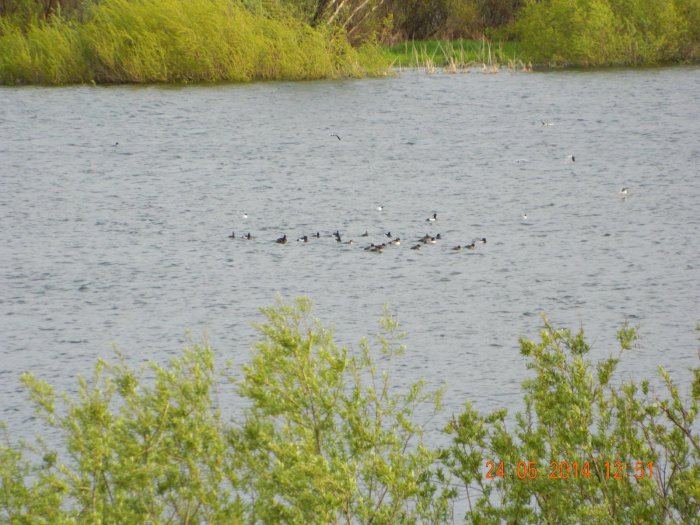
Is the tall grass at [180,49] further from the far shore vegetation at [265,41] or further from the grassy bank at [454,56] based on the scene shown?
the grassy bank at [454,56]

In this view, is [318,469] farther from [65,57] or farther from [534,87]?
[65,57]

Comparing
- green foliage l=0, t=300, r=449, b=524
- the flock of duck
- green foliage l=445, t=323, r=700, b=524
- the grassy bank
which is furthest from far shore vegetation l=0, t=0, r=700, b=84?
green foliage l=0, t=300, r=449, b=524

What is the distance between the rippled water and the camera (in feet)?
34.1

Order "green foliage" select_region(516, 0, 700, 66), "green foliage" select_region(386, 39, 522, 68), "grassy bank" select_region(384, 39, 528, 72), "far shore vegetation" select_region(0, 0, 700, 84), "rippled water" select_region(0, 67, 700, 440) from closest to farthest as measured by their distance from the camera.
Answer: "rippled water" select_region(0, 67, 700, 440)
"far shore vegetation" select_region(0, 0, 700, 84)
"green foliage" select_region(516, 0, 700, 66)
"grassy bank" select_region(384, 39, 528, 72)
"green foliage" select_region(386, 39, 522, 68)

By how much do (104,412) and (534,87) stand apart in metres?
27.4

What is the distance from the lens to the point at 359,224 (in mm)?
15523

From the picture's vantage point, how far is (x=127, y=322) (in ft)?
35.9

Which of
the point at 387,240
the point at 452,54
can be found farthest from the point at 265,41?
the point at 387,240

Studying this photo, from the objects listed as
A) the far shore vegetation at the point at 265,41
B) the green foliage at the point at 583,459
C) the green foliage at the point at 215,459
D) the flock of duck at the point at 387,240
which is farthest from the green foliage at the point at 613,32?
the green foliage at the point at 215,459

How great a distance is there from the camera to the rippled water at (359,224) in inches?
410

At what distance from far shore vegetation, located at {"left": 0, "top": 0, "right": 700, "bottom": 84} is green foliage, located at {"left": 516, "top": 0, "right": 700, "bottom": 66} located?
1.2 inches

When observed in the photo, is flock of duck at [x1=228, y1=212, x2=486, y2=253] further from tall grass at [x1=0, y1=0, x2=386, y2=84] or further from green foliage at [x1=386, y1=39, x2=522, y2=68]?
green foliage at [x1=386, y1=39, x2=522, y2=68]
